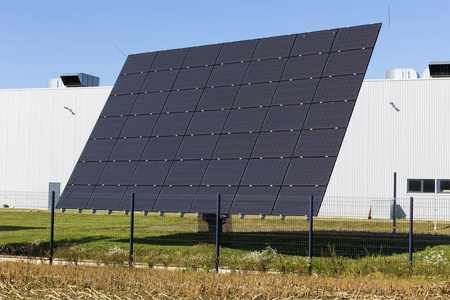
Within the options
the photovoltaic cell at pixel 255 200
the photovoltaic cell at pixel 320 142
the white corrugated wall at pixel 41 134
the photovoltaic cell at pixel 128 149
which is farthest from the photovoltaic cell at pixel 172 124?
the white corrugated wall at pixel 41 134

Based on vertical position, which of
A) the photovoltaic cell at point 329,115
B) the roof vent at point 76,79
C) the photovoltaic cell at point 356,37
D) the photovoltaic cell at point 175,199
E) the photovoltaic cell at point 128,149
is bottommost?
the photovoltaic cell at point 175,199

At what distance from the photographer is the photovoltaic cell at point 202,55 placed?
27859 mm

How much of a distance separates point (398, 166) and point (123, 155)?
30751 millimetres

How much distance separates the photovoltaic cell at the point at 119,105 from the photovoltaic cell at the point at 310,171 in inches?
405

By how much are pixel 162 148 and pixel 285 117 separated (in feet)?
18.6

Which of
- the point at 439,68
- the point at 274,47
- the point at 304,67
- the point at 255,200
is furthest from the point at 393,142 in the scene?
the point at 255,200

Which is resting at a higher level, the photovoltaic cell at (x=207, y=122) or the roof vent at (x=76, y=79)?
the roof vent at (x=76, y=79)

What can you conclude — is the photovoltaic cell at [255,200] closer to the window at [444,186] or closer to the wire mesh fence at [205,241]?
the wire mesh fence at [205,241]

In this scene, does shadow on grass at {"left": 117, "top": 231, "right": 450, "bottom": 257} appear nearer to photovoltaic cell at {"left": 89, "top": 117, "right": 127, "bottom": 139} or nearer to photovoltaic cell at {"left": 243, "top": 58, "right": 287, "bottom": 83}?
photovoltaic cell at {"left": 89, "top": 117, "right": 127, "bottom": 139}

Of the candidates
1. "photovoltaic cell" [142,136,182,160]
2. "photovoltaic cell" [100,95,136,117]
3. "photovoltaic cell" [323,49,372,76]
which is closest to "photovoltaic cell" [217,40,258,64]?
"photovoltaic cell" [323,49,372,76]

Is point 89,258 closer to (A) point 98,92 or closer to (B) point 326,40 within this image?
(B) point 326,40

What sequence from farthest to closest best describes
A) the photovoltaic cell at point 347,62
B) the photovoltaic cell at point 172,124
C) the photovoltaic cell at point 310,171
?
the photovoltaic cell at point 172,124 < the photovoltaic cell at point 347,62 < the photovoltaic cell at point 310,171

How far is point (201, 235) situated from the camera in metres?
26.3

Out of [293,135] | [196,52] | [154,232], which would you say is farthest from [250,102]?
[154,232]
